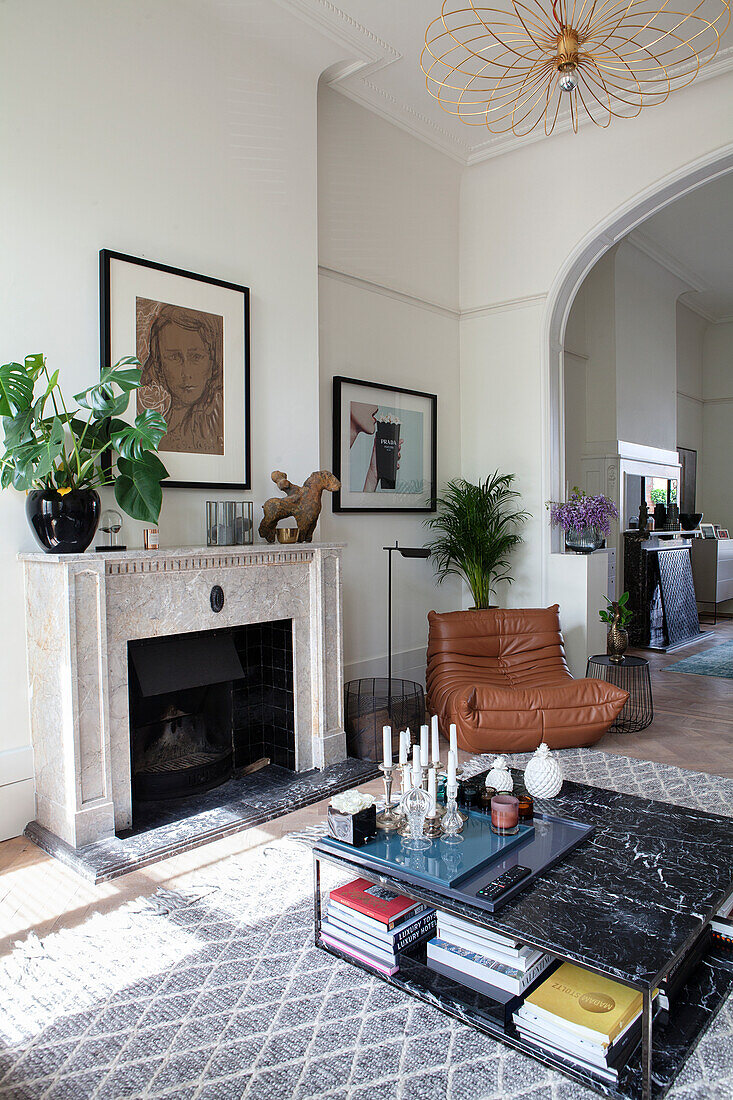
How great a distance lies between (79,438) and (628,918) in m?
Answer: 2.69

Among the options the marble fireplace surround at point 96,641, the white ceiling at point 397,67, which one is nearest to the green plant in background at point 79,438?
the marble fireplace surround at point 96,641

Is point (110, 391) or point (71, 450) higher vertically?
point (110, 391)

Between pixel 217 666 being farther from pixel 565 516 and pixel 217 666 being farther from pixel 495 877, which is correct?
pixel 565 516

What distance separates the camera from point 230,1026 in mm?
2049

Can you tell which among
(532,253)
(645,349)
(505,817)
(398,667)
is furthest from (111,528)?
(645,349)

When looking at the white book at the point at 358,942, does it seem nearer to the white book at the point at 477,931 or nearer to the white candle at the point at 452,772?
the white book at the point at 477,931

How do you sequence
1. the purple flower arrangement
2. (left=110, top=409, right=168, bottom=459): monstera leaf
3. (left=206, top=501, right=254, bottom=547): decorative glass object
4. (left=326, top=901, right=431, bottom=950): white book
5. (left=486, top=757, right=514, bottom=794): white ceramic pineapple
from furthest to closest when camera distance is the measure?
the purple flower arrangement, (left=206, top=501, right=254, bottom=547): decorative glass object, (left=110, top=409, right=168, bottom=459): monstera leaf, (left=486, top=757, right=514, bottom=794): white ceramic pineapple, (left=326, top=901, right=431, bottom=950): white book

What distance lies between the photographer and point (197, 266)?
386 cm

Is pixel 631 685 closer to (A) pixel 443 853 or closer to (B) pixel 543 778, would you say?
(B) pixel 543 778

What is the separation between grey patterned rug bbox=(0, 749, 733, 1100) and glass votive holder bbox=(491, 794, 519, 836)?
1.81 feet

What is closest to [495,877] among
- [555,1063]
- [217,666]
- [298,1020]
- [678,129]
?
[555,1063]

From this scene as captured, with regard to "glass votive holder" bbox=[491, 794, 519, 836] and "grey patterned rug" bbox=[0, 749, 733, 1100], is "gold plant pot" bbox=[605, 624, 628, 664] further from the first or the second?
"grey patterned rug" bbox=[0, 749, 733, 1100]

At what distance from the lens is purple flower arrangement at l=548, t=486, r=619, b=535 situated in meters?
5.63

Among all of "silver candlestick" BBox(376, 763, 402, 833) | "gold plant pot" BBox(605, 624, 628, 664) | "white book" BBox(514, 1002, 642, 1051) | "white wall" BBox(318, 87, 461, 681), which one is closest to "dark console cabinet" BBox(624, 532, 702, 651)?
"white wall" BBox(318, 87, 461, 681)
